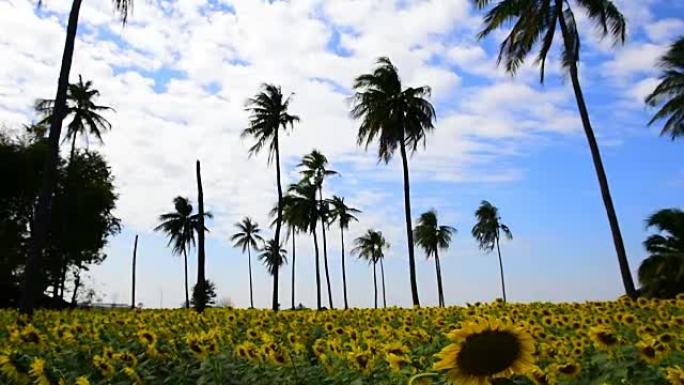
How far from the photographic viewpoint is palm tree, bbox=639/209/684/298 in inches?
907

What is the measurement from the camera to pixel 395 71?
25641 millimetres

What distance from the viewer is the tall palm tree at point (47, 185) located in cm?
1159

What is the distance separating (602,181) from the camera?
50.7 ft

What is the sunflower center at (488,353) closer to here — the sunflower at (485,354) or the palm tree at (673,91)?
the sunflower at (485,354)

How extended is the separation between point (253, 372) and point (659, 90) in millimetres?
25548

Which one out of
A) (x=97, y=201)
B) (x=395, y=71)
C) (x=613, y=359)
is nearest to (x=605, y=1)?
(x=395, y=71)

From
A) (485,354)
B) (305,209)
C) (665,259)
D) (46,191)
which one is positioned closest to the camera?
(485,354)

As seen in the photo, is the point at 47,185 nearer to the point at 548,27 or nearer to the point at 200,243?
the point at 200,243

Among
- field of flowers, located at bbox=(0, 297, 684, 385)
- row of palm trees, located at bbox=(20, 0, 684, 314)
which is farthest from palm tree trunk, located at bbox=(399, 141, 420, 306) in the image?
field of flowers, located at bbox=(0, 297, 684, 385)

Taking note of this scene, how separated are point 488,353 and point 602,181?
49.4 feet

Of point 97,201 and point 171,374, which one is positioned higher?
point 97,201

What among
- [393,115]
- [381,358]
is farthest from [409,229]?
[381,358]

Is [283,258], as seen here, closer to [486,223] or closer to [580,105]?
[486,223]

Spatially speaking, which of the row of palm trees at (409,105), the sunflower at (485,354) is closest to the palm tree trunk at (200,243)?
the row of palm trees at (409,105)
